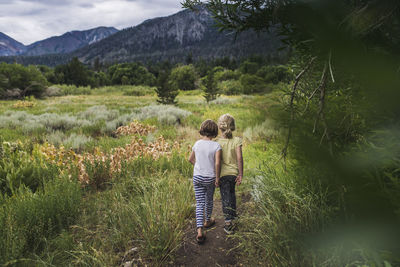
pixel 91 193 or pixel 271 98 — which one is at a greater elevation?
pixel 271 98

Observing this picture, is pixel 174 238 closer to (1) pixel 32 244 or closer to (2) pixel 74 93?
(1) pixel 32 244

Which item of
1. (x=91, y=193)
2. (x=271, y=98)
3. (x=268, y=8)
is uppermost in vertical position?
(x=268, y=8)

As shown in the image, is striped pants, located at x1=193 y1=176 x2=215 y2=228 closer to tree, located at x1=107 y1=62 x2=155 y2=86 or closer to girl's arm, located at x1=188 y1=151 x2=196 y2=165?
girl's arm, located at x1=188 y1=151 x2=196 y2=165

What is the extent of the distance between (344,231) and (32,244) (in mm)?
3271

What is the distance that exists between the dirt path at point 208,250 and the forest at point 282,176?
10cm

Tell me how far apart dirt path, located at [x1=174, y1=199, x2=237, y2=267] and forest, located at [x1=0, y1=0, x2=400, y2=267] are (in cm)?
10

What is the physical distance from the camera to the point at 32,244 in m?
2.68

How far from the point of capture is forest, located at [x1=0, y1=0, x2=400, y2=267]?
0.46 metres

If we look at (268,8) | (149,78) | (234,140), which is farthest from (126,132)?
(149,78)

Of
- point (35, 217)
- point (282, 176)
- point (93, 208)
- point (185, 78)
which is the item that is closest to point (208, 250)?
point (282, 176)

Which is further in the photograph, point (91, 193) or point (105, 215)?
point (91, 193)

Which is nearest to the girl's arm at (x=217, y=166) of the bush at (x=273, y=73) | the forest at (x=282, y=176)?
the forest at (x=282, y=176)

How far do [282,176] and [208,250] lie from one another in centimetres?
137

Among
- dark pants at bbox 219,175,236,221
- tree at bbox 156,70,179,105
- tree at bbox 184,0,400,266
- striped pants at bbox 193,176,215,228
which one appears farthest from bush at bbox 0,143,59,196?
tree at bbox 156,70,179,105
